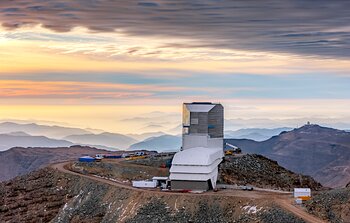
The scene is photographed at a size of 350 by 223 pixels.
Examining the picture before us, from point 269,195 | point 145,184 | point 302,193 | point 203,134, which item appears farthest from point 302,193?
point 203,134

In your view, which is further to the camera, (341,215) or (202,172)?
(202,172)

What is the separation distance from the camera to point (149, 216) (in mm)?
83750

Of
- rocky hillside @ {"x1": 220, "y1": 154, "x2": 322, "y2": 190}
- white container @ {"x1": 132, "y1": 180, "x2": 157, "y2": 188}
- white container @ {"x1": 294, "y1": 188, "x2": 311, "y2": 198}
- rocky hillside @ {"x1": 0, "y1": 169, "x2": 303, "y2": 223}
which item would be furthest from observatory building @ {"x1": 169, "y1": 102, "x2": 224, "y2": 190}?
white container @ {"x1": 294, "y1": 188, "x2": 311, "y2": 198}

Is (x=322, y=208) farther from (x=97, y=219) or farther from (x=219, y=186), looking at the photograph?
(x=97, y=219)

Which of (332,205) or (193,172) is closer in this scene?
(332,205)

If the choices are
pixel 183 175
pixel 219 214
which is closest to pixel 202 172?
pixel 183 175

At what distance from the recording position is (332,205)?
77812mm

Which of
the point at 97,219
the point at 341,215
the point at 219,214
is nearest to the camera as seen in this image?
the point at 341,215

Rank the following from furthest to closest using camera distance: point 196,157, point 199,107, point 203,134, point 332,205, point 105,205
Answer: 1. point 199,107
2. point 203,134
3. point 196,157
4. point 105,205
5. point 332,205

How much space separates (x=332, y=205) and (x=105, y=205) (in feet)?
102

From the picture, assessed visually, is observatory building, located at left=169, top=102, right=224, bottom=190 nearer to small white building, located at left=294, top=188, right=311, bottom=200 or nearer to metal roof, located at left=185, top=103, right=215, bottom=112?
metal roof, located at left=185, top=103, right=215, bottom=112

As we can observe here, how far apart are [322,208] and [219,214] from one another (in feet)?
40.9

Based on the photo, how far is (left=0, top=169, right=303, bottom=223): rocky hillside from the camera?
267ft

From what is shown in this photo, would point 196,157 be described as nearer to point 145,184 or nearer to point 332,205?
point 145,184
